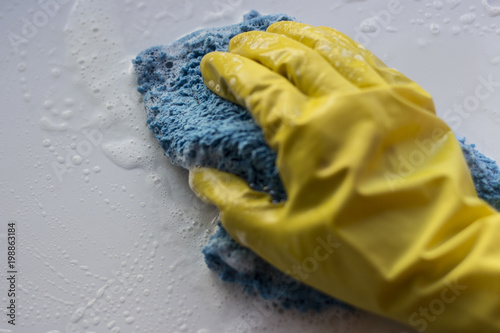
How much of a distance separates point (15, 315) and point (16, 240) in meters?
0.14

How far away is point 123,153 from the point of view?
0.85 metres

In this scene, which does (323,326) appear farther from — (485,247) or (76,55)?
(76,55)

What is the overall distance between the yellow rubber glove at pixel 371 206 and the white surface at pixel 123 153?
0.17 m

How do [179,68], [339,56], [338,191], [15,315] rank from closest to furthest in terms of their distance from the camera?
[338,191]
[339,56]
[15,315]
[179,68]

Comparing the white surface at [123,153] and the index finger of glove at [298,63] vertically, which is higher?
the index finger of glove at [298,63]

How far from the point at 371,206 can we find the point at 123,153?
0.54 metres


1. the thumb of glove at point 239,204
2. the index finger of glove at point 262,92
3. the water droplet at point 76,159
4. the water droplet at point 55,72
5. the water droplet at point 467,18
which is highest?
the water droplet at point 467,18

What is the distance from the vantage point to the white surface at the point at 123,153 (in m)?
0.74

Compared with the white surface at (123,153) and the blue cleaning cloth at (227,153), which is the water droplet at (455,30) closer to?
the white surface at (123,153)

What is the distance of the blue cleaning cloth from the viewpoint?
0.66 m

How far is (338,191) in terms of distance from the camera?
540 millimetres

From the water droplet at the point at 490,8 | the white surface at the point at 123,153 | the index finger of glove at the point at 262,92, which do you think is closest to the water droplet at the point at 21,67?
the white surface at the point at 123,153

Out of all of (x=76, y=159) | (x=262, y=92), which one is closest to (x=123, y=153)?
(x=76, y=159)

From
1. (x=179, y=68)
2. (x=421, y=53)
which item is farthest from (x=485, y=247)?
(x=179, y=68)
